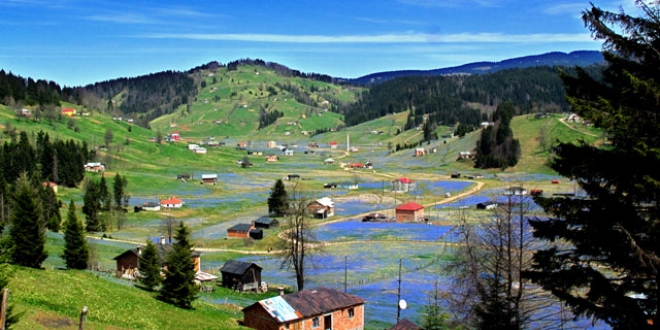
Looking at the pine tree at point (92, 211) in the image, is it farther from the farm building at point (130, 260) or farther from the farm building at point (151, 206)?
the farm building at point (130, 260)

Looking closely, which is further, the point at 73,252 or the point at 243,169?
the point at 243,169

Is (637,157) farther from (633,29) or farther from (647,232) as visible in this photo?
(633,29)

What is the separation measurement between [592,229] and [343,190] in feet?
412

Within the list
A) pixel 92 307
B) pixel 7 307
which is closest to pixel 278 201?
pixel 92 307

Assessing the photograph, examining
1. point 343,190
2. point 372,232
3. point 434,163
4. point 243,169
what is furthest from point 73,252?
point 434,163

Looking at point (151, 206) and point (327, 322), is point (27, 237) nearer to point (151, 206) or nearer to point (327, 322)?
point (327, 322)

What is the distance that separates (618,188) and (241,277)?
4483 centimetres

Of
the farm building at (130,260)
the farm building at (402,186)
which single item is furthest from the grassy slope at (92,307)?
the farm building at (402,186)

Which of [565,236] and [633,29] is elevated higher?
[633,29]

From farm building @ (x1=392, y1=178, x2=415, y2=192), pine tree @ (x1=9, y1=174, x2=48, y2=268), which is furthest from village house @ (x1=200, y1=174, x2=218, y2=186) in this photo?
pine tree @ (x1=9, y1=174, x2=48, y2=268)

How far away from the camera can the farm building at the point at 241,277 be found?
5338 centimetres

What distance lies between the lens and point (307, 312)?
34.6 meters

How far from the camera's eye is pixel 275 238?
81.8 meters

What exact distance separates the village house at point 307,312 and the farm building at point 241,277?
17.3 m
